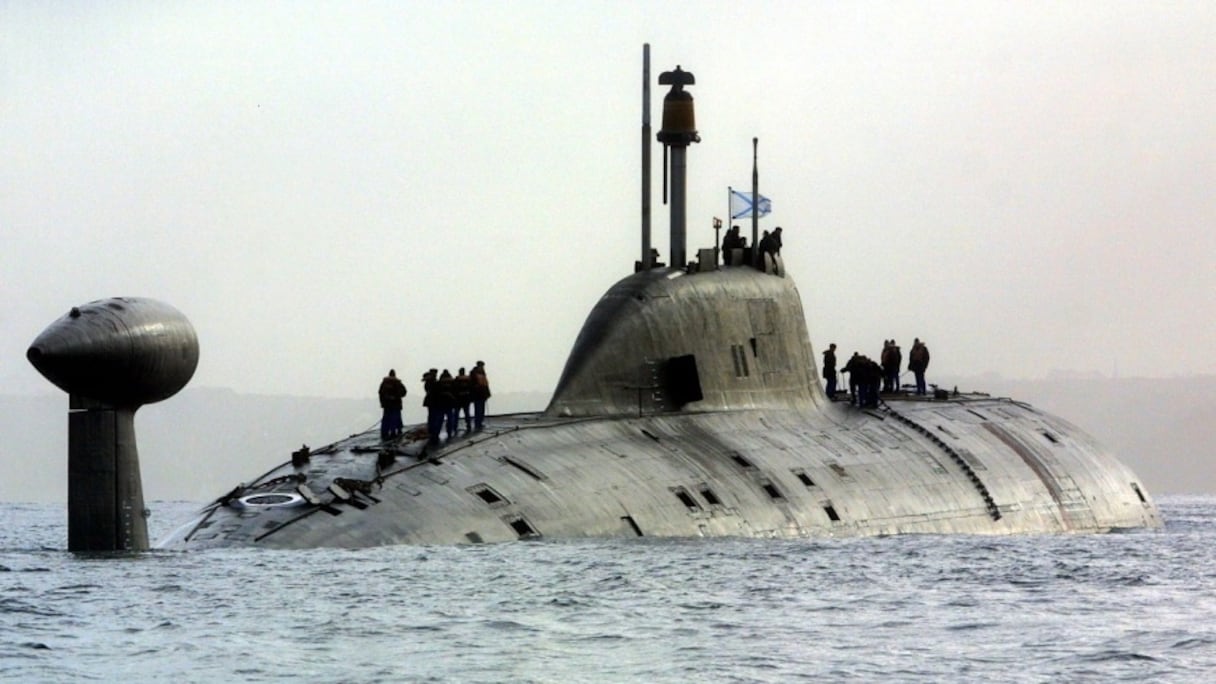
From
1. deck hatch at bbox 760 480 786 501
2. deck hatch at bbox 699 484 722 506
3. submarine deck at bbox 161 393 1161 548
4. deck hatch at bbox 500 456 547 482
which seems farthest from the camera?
deck hatch at bbox 760 480 786 501

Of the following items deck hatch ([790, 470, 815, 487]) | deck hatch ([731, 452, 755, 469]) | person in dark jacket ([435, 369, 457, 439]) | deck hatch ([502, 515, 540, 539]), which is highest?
person in dark jacket ([435, 369, 457, 439])

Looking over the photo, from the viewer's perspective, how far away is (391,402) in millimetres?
34312

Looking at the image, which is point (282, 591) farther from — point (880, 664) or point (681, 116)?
point (681, 116)

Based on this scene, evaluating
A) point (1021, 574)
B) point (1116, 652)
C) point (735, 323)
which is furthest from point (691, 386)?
point (1116, 652)

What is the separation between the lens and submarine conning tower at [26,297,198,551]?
1061 inches

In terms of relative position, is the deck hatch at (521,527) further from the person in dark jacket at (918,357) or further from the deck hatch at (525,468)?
the person in dark jacket at (918,357)

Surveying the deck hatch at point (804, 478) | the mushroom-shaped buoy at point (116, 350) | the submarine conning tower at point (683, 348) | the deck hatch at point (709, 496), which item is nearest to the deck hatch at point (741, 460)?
the deck hatch at point (804, 478)

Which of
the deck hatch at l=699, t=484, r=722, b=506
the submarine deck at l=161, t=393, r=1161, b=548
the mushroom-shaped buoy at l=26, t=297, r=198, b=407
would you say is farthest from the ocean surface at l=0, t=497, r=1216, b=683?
the deck hatch at l=699, t=484, r=722, b=506

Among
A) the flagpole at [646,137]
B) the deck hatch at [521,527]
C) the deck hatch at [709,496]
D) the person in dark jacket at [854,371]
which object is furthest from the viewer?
the person in dark jacket at [854,371]

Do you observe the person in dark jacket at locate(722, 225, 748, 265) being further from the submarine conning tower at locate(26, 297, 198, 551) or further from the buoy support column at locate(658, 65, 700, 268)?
the submarine conning tower at locate(26, 297, 198, 551)

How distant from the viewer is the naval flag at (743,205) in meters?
42.9

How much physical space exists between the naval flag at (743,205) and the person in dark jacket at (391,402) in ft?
35.3

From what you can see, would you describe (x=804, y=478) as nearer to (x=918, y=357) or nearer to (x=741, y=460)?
(x=741, y=460)

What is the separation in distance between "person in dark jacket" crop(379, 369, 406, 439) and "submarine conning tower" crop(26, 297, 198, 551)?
246 inches
